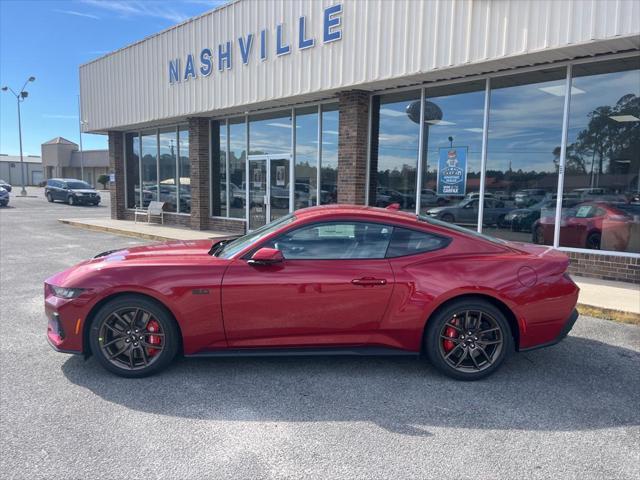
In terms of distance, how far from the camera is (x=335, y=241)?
4164 mm

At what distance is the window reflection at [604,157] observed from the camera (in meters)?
7.68

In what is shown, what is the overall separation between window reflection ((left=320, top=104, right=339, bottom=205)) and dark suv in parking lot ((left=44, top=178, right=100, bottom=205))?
23612 mm

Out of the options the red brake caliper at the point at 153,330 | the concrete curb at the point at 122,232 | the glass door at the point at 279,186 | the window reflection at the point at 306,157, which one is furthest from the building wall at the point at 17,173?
the red brake caliper at the point at 153,330

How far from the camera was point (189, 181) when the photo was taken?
16078 mm

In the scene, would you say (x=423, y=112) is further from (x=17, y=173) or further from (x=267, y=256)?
(x=17, y=173)

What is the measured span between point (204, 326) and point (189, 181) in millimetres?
12854

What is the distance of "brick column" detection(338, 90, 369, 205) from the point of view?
10.3 metres

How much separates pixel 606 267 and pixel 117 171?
17149 mm

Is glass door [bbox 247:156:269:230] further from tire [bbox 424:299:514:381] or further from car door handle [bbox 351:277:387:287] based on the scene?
tire [bbox 424:299:514:381]

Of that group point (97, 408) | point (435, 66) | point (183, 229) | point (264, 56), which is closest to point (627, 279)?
point (435, 66)

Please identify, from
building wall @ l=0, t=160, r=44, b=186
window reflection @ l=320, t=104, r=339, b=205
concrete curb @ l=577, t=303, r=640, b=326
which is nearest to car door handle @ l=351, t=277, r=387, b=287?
concrete curb @ l=577, t=303, r=640, b=326

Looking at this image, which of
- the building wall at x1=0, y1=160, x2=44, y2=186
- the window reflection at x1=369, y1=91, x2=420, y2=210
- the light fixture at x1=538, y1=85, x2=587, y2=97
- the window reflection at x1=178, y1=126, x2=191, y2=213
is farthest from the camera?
the building wall at x1=0, y1=160, x2=44, y2=186

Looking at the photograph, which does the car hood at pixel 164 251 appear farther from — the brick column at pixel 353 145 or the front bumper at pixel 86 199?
the front bumper at pixel 86 199

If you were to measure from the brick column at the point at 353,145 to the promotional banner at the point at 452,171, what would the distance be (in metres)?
1.69
